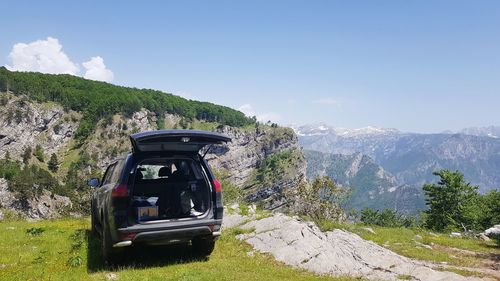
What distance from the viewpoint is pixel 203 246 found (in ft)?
39.5

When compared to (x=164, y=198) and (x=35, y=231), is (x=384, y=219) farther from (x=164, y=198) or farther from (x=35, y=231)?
(x=164, y=198)

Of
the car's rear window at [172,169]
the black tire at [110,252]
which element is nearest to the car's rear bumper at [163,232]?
the black tire at [110,252]

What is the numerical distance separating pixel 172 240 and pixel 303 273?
3769 millimetres

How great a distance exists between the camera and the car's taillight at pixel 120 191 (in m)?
10.3

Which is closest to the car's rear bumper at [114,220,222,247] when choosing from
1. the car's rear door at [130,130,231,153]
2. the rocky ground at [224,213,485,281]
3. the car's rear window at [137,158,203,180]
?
the car's rear window at [137,158,203,180]

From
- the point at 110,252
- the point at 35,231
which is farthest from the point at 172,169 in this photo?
the point at 35,231

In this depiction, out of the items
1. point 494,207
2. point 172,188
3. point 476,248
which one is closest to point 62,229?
point 172,188

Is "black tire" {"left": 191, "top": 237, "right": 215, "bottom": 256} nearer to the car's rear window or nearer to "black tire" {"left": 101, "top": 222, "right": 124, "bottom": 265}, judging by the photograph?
the car's rear window

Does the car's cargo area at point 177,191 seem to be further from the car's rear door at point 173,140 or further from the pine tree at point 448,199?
the pine tree at point 448,199

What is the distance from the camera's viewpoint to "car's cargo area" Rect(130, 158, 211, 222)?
11406mm

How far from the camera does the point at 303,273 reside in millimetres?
11562

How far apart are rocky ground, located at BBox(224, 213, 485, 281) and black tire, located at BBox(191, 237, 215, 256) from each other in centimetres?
235

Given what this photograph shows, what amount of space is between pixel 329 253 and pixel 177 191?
524 cm

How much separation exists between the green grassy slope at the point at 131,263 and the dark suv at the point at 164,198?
672mm
